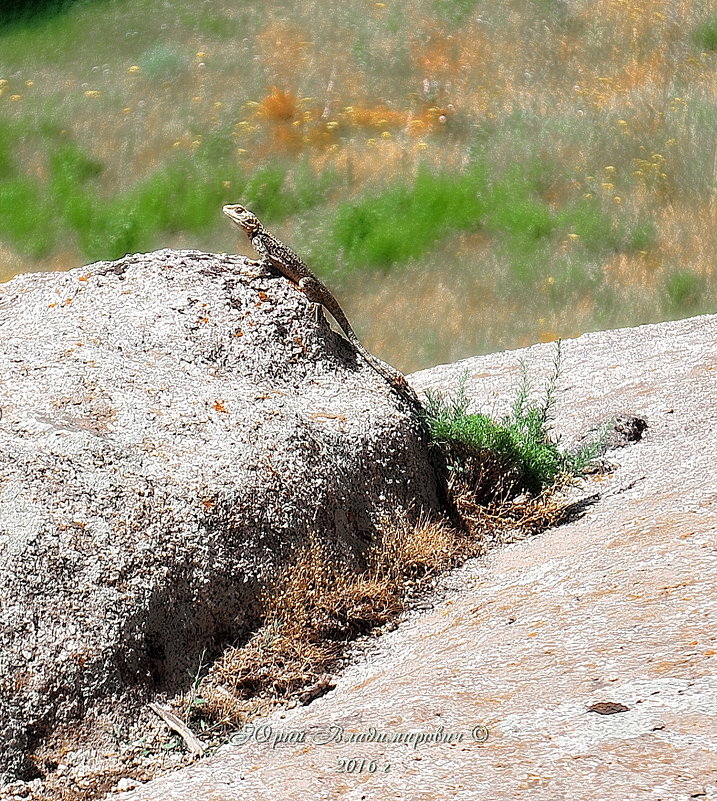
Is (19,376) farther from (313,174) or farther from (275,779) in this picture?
(313,174)

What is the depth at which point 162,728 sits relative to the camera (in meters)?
3.48

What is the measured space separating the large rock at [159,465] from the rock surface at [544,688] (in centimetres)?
47

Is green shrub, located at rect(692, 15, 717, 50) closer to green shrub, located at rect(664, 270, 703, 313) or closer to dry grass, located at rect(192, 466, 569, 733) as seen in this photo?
green shrub, located at rect(664, 270, 703, 313)

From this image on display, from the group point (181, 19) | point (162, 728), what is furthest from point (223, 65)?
point (162, 728)

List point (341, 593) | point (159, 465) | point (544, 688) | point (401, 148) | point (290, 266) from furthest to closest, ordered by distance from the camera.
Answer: point (401, 148) < point (290, 266) < point (341, 593) < point (159, 465) < point (544, 688)

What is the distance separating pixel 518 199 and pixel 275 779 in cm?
847

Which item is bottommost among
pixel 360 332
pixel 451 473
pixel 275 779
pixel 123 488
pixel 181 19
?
pixel 360 332

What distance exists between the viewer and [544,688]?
3.11 metres

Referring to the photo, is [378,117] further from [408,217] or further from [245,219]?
[245,219]

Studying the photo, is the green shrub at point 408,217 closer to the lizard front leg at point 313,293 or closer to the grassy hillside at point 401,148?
the grassy hillside at point 401,148

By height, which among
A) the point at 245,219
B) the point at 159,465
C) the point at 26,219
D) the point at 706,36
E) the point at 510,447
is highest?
the point at 706,36
